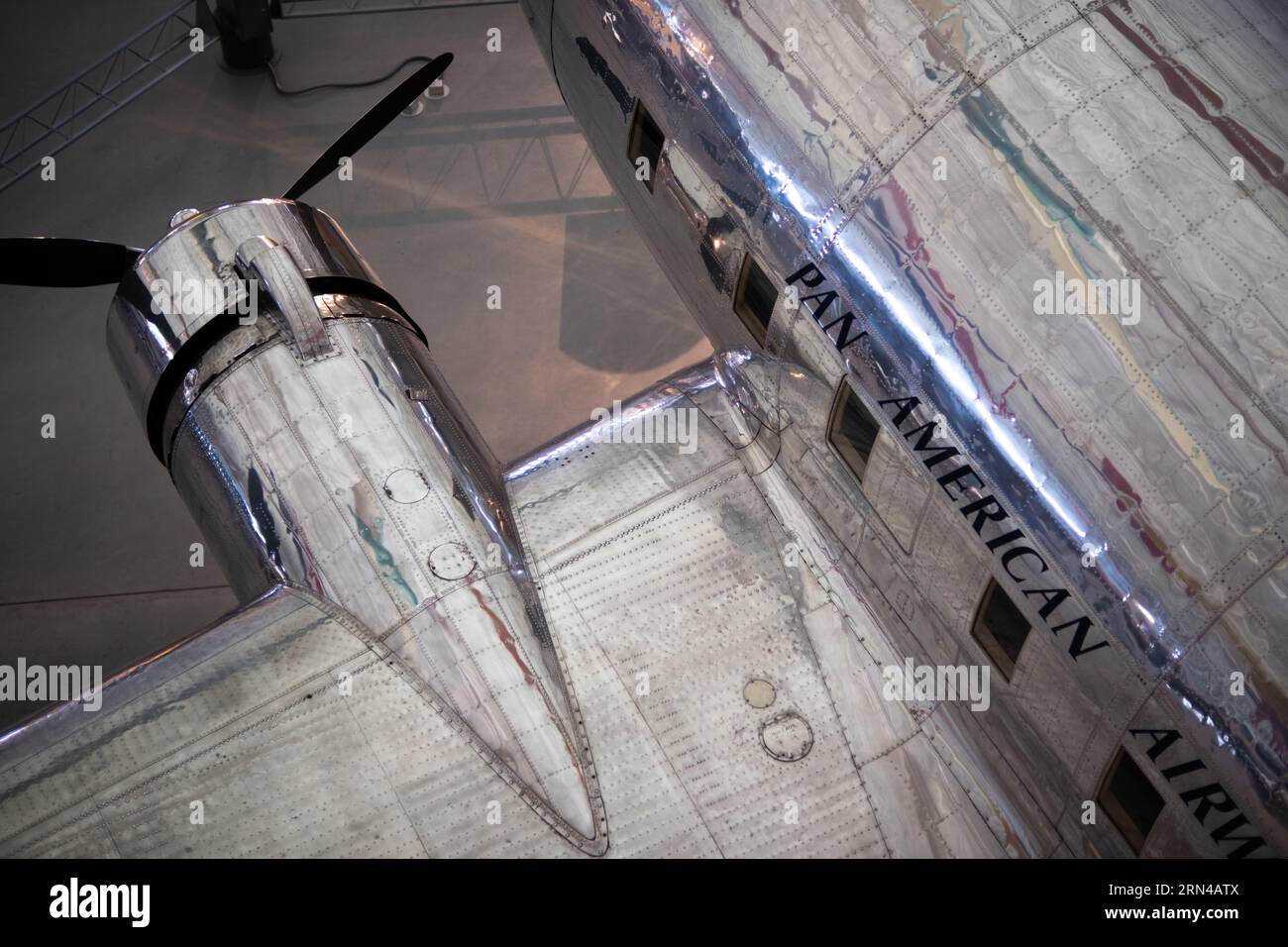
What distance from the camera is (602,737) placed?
18.2 ft

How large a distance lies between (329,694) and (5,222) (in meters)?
8.12

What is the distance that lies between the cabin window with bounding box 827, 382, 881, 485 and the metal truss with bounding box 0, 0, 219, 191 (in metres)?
9.18

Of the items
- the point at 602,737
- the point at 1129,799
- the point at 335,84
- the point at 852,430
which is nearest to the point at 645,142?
the point at 852,430

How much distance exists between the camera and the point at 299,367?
250 inches

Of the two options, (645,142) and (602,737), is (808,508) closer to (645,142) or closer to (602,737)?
(602,737)

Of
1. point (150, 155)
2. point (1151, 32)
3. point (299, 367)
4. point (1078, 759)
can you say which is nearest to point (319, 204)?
point (150, 155)

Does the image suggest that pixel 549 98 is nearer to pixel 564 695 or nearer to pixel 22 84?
pixel 22 84

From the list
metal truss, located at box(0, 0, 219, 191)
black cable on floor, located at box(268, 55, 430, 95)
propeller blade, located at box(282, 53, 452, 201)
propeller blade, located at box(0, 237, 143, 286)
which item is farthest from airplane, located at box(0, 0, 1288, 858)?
metal truss, located at box(0, 0, 219, 191)

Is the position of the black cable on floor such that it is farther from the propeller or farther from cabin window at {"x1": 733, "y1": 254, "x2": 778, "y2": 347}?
cabin window at {"x1": 733, "y1": 254, "x2": 778, "y2": 347}

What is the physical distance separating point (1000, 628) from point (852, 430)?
1.12 meters

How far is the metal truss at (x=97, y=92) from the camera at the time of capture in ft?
39.0

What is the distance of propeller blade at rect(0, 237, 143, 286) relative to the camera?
7.15m

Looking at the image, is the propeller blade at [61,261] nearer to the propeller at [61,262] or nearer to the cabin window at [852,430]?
the propeller at [61,262]
